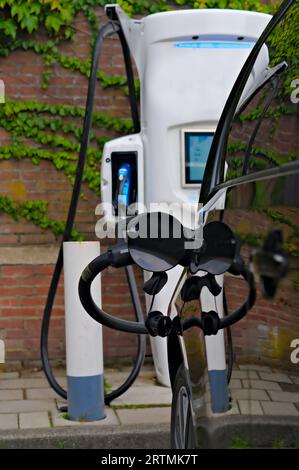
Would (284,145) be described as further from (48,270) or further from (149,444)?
(48,270)

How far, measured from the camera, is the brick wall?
618 cm

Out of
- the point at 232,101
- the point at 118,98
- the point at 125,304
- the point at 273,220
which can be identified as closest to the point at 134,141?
the point at 118,98

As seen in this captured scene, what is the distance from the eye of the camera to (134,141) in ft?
17.6

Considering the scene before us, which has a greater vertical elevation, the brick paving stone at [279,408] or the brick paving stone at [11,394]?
the brick paving stone at [279,408]

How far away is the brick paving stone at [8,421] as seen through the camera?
4.77 m

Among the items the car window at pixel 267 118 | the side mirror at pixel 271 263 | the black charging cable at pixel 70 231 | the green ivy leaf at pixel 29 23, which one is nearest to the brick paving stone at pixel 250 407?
the side mirror at pixel 271 263

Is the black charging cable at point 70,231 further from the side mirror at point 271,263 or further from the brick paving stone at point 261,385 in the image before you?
the side mirror at point 271,263

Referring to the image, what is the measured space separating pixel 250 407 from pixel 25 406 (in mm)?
3605

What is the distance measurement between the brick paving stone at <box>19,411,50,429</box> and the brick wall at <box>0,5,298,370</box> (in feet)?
4.00

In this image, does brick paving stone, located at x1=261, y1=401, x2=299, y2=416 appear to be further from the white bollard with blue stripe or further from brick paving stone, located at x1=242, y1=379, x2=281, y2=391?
the white bollard with blue stripe

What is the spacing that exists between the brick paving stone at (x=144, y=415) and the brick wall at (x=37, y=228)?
1229 millimetres

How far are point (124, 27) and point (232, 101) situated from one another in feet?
8.99

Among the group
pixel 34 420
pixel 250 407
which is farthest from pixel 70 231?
pixel 250 407

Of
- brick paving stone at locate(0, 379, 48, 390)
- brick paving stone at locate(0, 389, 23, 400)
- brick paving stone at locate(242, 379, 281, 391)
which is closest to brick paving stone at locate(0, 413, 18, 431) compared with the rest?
brick paving stone at locate(0, 389, 23, 400)
